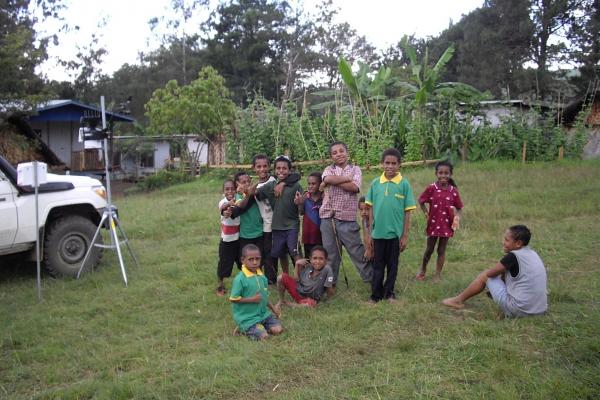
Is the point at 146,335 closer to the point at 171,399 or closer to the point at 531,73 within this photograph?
the point at 171,399

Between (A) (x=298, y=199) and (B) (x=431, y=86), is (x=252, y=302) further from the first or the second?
(B) (x=431, y=86)

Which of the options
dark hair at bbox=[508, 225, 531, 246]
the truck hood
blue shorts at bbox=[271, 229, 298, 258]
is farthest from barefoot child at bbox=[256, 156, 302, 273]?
the truck hood

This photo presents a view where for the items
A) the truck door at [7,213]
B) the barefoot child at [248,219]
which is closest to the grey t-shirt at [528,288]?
the barefoot child at [248,219]

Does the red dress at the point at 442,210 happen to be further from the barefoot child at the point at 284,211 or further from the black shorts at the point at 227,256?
the black shorts at the point at 227,256

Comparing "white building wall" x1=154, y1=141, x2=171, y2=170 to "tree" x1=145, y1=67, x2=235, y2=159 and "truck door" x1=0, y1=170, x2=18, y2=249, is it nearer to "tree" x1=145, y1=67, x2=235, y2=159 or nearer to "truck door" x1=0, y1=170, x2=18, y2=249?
"tree" x1=145, y1=67, x2=235, y2=159

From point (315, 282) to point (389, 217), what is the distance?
0.95 m

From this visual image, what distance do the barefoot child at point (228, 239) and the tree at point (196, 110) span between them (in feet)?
53.8

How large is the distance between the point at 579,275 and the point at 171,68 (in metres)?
35.3

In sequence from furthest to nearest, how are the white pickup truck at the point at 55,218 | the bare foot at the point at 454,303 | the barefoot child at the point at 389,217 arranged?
the white pickup truck at the point at 55,218 < the barefoot child at the point at 389,217 < the bare foot at the point at 454,303

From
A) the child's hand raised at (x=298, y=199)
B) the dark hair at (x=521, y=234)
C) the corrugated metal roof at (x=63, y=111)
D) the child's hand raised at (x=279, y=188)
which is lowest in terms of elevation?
the dark hair at (x=521, y=234)

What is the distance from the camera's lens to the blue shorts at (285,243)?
5.61 metres

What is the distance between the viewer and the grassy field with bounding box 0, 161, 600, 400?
3.53 m

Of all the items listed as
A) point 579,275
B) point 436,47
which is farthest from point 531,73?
point 579,275

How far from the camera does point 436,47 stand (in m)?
38.2
